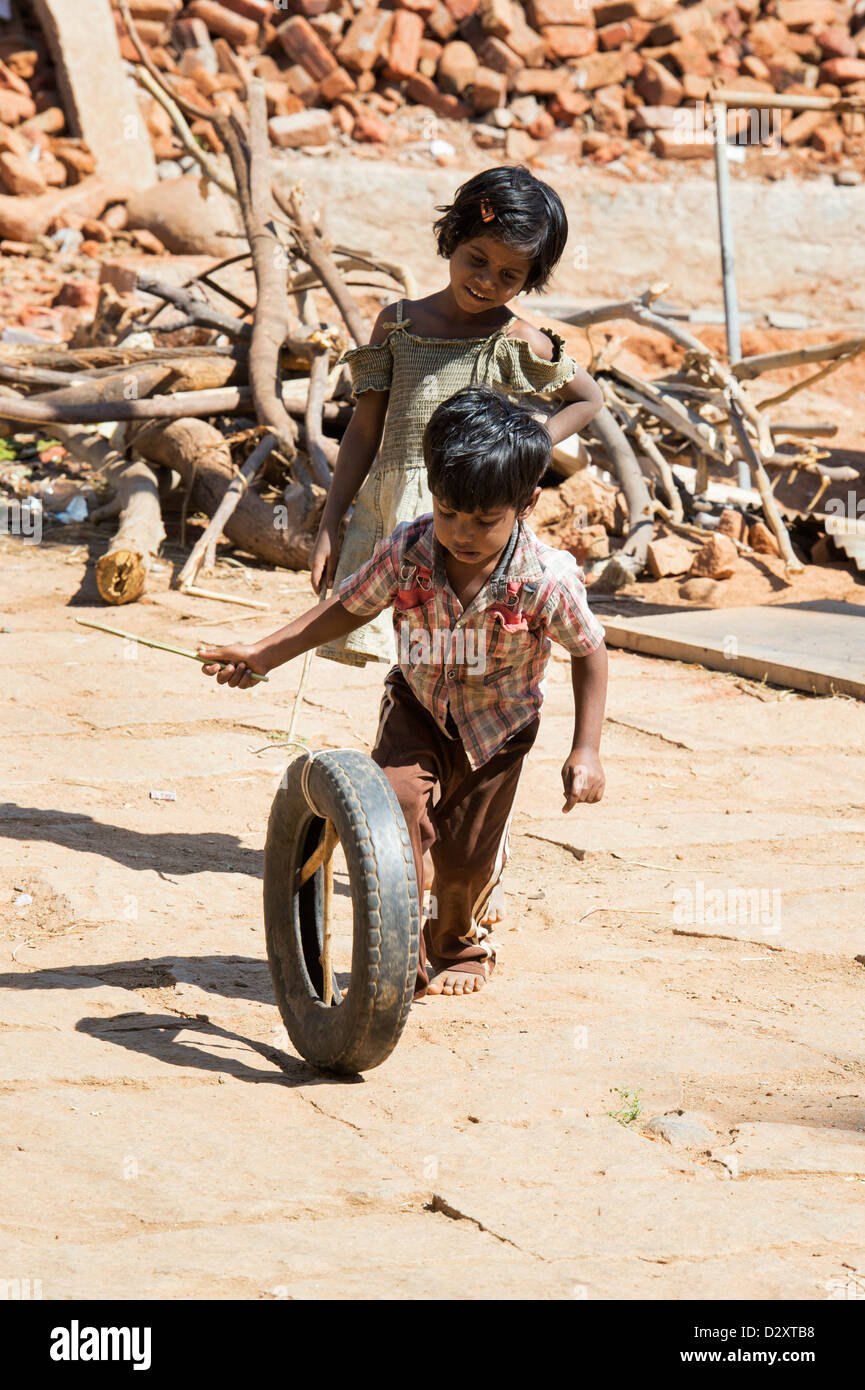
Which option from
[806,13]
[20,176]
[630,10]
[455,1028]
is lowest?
[455,1028]

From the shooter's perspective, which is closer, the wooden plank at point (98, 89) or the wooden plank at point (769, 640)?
the wooden plank at point (769, 640)

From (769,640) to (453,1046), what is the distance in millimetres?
3451

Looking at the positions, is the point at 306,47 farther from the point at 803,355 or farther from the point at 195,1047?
the point at 195,1047

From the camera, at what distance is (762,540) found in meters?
7.23

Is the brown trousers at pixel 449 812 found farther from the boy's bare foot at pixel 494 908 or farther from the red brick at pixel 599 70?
the red brick at pixel 599 70

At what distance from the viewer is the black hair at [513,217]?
9.41ft

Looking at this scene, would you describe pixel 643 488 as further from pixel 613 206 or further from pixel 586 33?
pixel 586 33

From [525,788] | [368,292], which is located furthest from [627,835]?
[368,292]

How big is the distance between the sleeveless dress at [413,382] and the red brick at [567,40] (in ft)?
40.5

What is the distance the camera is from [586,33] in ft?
47.1

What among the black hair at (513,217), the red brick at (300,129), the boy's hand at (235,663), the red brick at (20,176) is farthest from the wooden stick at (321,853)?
the red brick at (300,129)

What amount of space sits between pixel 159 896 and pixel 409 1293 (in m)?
1.67

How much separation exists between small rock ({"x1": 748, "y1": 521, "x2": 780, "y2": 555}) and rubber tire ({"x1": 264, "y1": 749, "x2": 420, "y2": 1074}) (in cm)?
504

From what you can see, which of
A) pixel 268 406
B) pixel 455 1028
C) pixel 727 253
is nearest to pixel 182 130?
pixel 268 406
